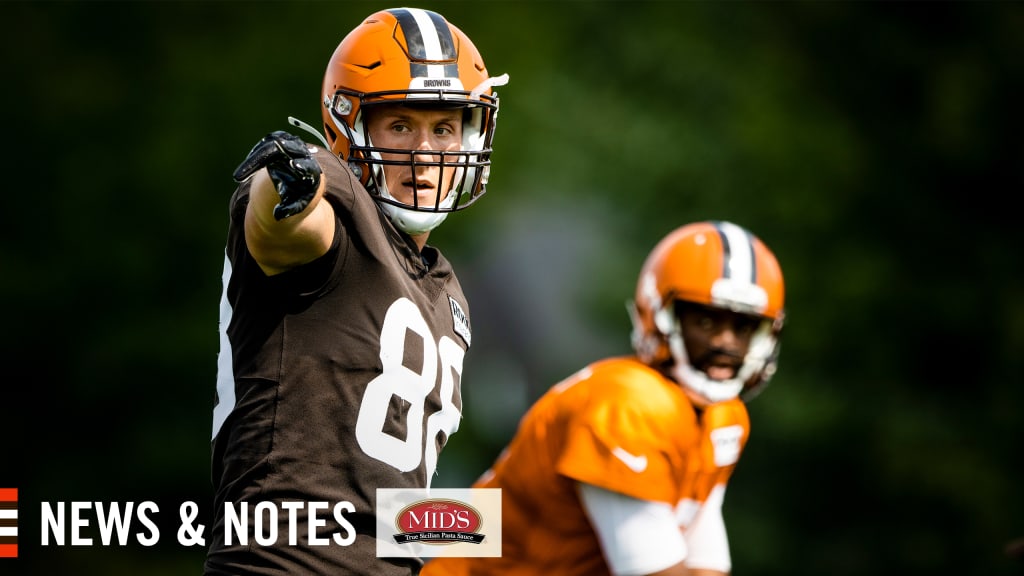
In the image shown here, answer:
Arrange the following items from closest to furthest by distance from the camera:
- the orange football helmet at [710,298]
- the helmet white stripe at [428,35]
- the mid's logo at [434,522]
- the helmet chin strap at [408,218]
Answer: the mid's logo at [434,522] → the helmet chin strap at [408,218] → the helmet white stripe at [428,35] → the orange football helmet at [710,298]

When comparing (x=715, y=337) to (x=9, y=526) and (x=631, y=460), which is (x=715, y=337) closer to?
(x=631, y=460)

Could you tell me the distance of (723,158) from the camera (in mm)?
15242

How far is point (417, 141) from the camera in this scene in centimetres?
349

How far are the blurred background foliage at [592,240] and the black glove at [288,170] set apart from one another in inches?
425

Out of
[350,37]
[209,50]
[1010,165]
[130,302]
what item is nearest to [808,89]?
[1010,165]

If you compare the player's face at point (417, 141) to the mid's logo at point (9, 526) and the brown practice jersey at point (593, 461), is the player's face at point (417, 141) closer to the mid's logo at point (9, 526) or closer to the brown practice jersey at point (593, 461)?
the brown practice jersey at point (593, 461)

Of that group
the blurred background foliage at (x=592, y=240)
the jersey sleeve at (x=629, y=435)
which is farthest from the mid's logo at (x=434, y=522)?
the blurred background foliage at (x=592, y=240)

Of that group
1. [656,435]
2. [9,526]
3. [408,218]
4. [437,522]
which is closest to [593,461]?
[656,435]

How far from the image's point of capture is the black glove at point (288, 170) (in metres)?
2.72

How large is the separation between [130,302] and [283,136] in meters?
12.4

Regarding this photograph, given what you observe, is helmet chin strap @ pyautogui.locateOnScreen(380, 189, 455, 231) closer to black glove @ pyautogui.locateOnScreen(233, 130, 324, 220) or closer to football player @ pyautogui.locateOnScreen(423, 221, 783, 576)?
black glove @ pyautogui.locateOnScreen(233, 130, 324, 220)

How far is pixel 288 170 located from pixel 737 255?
88.8 inches

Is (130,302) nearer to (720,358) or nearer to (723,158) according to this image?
(723,158)

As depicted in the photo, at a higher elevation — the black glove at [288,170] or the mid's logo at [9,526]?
the black glove at [288,170]
